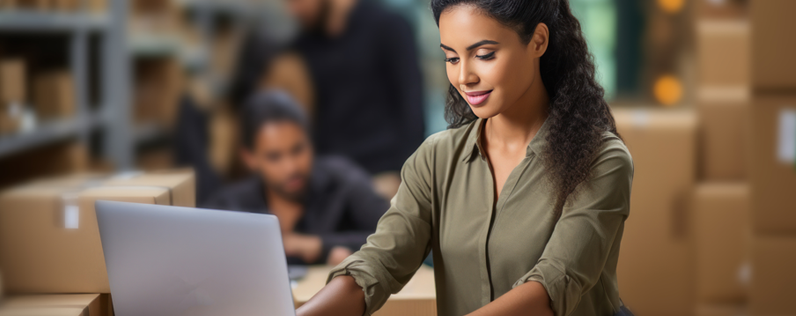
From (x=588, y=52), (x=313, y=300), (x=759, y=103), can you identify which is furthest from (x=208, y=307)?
(x=759, y=103)

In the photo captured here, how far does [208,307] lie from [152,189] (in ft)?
1.08

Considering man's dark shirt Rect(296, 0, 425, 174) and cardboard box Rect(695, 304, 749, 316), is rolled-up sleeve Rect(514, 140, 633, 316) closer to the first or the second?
man's dark shirt Rect(296, 0, 425, 174)

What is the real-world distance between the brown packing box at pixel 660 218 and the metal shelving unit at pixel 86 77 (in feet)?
5.33

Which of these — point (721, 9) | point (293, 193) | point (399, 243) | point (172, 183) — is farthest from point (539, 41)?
point (721, 9)

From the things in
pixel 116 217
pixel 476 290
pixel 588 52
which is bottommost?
pixel 476 290

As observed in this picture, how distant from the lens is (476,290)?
3.35 ft

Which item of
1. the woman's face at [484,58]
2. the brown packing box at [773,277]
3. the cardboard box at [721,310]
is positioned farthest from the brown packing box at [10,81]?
the cardboard box at [721,310]

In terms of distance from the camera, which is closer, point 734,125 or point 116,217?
point 116,217

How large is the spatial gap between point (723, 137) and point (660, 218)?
0.35 m

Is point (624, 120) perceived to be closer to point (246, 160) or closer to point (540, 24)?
point (246, 160)

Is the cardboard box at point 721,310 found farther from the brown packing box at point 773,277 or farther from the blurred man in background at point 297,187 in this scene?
the blurred man in background at point 297,187

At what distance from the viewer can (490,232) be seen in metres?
1.00

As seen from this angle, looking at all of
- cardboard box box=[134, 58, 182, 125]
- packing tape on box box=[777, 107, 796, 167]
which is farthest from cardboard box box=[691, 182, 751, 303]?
cardboard box box=[134, 58, 182, 125]

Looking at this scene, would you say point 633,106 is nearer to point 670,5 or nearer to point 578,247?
point 670,5
